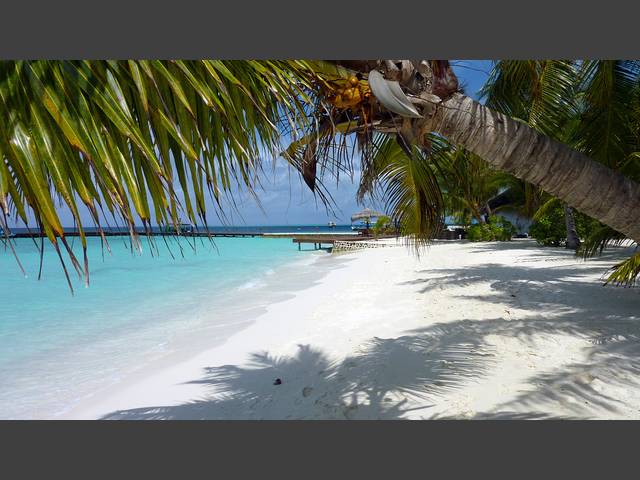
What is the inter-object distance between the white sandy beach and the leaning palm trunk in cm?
117

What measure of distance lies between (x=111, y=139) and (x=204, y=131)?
388mm

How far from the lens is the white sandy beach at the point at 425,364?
101 inches

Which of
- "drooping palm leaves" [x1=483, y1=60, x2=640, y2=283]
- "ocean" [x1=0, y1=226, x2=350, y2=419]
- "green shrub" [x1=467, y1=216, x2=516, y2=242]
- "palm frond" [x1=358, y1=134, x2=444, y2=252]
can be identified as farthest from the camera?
"green shrub" [x1=467, y1=216, x2=516, y2=242]

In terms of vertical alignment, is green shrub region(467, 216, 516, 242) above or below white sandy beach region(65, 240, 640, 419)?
above

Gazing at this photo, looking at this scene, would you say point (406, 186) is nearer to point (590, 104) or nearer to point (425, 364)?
point (425, 364)

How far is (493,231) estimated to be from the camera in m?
18.8

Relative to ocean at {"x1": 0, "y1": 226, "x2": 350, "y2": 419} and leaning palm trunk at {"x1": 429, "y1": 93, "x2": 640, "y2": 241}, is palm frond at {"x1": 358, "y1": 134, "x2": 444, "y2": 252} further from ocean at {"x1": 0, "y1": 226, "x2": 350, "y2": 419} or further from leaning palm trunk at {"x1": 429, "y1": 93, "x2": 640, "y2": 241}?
ocean at {"x1": 0, "y1": 226, "x2": 350, "y2": 419}

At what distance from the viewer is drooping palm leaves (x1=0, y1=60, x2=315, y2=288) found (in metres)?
0.86

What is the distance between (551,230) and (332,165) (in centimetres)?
1318

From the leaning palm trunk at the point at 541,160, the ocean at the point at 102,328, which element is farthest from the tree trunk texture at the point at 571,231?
the leaning palm trunk at the point at 541,160

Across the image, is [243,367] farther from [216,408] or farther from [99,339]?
[99,339]

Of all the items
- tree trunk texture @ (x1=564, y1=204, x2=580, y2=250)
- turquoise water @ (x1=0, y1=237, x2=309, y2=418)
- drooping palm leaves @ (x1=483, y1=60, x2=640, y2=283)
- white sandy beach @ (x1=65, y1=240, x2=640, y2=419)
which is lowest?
turquoise water @ (x1=0, y1=237, x2=309, y2=418)

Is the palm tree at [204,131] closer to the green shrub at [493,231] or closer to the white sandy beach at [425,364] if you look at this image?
the white sandy beach at [425,364]

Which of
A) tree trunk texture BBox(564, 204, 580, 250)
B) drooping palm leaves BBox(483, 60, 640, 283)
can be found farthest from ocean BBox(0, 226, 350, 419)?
tree trunk texture BBox(564, 204, 580, 250)
